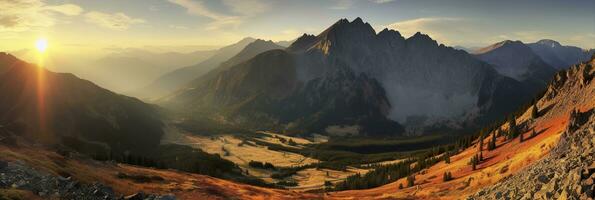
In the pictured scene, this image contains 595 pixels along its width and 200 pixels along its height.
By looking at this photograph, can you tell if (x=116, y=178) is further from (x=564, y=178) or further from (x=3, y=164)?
(x=564, y=178)

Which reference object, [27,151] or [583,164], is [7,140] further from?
[583,164]

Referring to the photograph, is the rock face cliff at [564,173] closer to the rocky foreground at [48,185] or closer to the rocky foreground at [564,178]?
the rocky foreground at [564,178]

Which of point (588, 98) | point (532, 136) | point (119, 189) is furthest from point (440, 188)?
point (119, 189)

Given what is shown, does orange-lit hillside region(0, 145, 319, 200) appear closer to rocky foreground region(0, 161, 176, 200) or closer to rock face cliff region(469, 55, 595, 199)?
rocky foreground region(0, 161, 176, 200)

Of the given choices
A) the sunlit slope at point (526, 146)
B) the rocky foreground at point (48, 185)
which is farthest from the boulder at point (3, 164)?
the sunlit slope at point (526, 146)

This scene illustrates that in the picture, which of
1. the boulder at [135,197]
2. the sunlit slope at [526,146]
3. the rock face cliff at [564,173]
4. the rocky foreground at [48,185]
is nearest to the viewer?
the rock face cliff at [564,173]

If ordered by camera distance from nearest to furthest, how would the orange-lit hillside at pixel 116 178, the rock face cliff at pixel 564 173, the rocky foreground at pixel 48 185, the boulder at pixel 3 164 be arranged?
the rock face cliff at pixel 564 173
the rocky foreground at pixel 48 185
the boulder at pixel 3 164
the orange-lit hillside at pixel 116 178

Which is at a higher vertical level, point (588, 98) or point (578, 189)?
point (588, 98)
